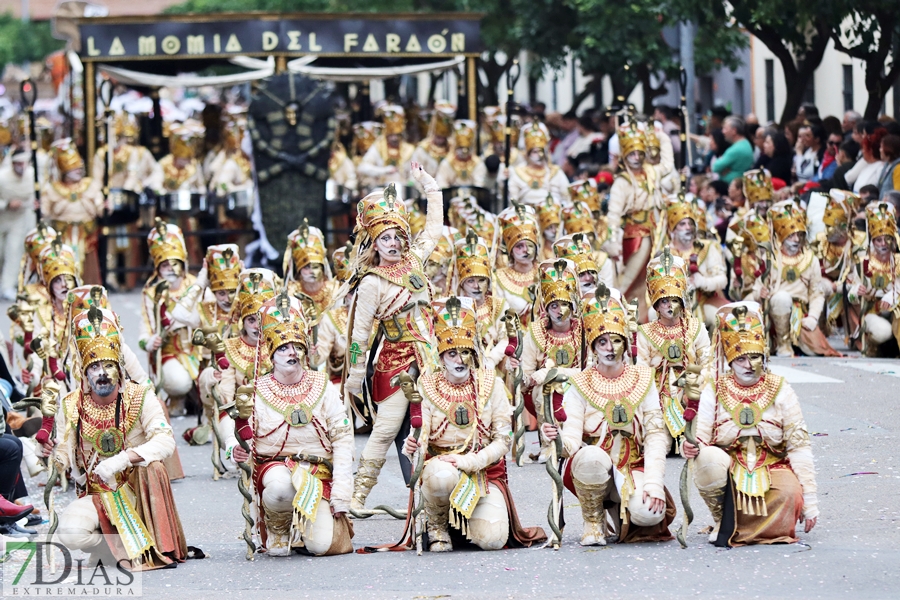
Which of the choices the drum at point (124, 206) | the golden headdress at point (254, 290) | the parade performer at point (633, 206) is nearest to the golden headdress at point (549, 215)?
the parade performer at point (633, 206)

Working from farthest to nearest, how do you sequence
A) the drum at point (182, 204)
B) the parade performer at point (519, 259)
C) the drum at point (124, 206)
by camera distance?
the drum at point (182, 204) → the drum at point (124, 206) → the parade performer at point (519, 259)

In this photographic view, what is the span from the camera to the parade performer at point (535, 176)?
1967 centimetres

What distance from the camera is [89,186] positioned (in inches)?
875

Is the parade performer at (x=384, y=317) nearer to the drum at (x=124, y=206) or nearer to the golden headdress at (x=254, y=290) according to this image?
the golden headdress at (x=254, y=290)

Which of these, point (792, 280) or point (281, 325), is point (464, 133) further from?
point (281, 325)

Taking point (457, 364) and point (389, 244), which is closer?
point (457, 364)

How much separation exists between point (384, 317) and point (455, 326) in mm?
1153

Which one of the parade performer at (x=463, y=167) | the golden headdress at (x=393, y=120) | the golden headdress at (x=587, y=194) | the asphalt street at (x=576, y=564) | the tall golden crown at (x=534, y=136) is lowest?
the asphalt street at (x=576, y=564)

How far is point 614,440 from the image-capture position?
973 centimetres

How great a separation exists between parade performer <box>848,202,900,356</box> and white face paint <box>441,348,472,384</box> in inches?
281

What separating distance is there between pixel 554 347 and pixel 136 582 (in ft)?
12.6

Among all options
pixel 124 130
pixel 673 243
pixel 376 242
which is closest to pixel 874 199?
pixel 673 243

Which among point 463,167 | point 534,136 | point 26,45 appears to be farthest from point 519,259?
point 26,45

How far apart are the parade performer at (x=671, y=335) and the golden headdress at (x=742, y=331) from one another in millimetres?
1954
